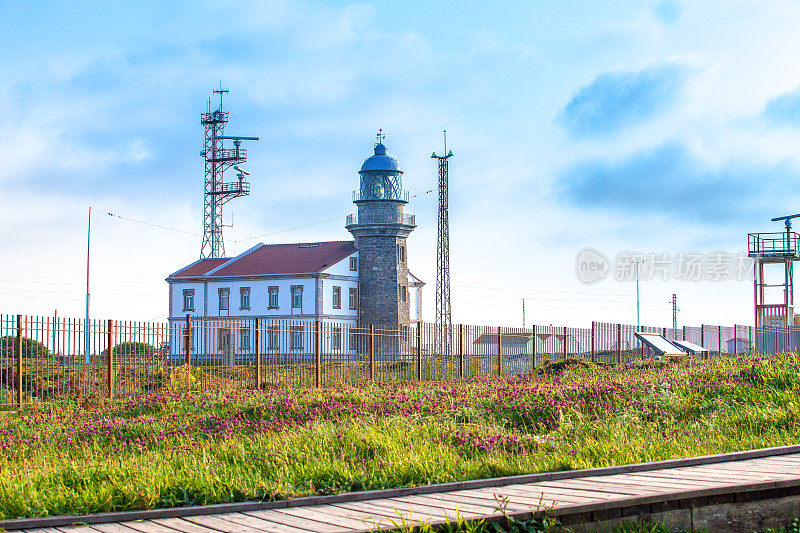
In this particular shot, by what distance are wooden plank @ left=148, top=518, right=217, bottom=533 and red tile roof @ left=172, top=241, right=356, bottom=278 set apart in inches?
1871

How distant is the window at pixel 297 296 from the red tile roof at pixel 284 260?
103 centimetres

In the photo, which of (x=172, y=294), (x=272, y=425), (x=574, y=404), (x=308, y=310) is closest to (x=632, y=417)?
(x=574, y=404)

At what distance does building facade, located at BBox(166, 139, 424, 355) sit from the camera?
2122 inches

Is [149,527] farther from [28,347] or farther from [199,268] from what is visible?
[199,268]

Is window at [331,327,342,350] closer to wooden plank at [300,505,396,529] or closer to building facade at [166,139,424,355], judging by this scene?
wooden plank at [300,505,396,529]

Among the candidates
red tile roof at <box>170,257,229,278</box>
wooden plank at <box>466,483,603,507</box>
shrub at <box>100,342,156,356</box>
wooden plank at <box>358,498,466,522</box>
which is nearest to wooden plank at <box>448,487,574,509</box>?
wooden plank at <box>466,483,603,507</box>

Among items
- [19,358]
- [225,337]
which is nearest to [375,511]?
[19,358]

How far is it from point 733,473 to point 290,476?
374 cm

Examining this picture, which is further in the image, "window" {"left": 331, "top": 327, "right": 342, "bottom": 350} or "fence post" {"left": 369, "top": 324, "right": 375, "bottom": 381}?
"window" {"left": 331, "top": 327, "right": 342, "bottom": 350}

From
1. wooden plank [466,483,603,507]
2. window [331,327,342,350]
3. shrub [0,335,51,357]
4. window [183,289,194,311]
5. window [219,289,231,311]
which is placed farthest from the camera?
window [183,289,194,311]

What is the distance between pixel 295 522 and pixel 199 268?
54.9 metres

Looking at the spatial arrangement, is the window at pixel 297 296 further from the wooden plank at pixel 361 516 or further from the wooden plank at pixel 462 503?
the wooden plank at pixel 361 516

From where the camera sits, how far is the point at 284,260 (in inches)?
Answer: 2237

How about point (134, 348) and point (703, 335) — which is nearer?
point (134, 348)
